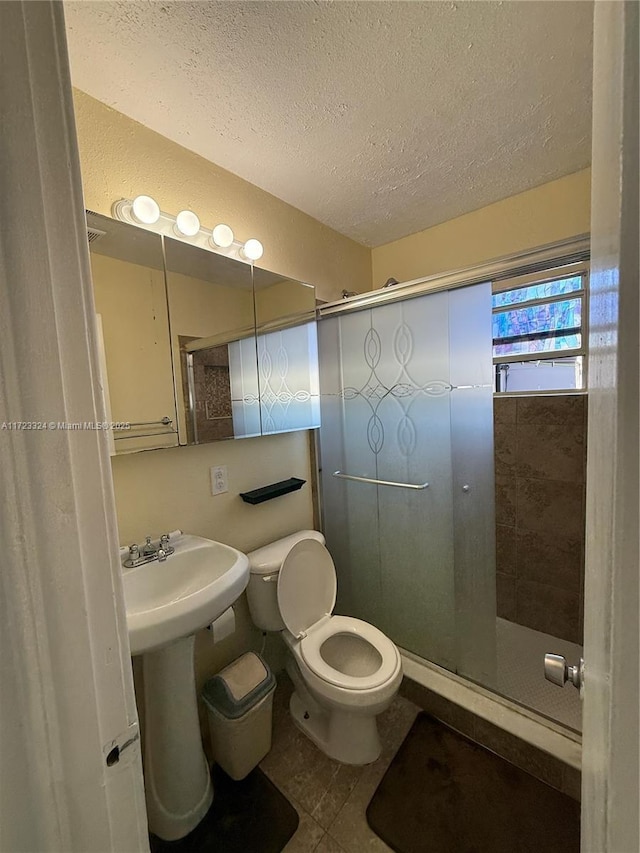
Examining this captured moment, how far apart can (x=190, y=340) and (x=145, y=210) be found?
456mm

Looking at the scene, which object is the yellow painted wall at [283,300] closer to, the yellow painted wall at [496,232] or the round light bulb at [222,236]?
the round light bulb at [222,236]

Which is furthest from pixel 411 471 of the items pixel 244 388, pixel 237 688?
pixel 237 688

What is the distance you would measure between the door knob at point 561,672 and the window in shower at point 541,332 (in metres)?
1.52

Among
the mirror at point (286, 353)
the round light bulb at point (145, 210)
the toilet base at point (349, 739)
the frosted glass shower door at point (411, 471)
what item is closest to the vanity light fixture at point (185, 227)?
the round light bulb at point (145, 210)

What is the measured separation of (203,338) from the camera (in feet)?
4.55

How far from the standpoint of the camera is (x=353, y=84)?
3.52ft

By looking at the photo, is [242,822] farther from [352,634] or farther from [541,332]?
[541,332]

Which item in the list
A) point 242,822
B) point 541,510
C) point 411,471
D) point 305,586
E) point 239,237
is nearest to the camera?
point 242,822

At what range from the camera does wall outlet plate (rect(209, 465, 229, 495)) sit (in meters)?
1.47

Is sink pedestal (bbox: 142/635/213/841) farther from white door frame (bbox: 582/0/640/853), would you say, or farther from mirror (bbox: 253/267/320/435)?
white door frame (bbox: 582/0/640/853)

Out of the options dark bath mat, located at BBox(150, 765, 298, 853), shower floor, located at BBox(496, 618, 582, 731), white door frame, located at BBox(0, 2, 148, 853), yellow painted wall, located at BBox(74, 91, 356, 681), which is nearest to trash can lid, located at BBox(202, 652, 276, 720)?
yellow painted wall, located at BBox(74, 91, 356, 681)

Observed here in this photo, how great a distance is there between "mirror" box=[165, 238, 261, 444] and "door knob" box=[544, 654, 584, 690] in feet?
4.04

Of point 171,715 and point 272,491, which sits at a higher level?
point 272,491

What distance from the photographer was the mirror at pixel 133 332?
3.64 ft
